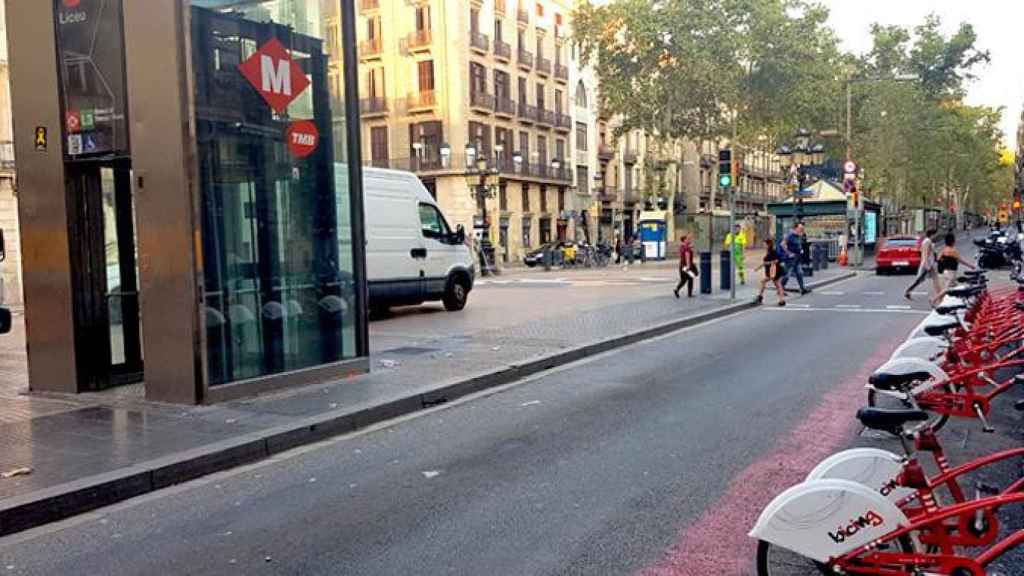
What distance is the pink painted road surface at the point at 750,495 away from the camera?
4.14 meters

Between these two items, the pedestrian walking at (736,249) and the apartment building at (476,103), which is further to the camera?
the apartment building at (476,103)

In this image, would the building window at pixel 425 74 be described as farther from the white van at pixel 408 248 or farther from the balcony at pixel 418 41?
the white van at pixel 408 248

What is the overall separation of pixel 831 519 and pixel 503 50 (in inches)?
2096

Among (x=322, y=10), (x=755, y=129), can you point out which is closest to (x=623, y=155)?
(x=755, y=129)

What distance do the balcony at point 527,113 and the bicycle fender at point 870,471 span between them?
5355cm

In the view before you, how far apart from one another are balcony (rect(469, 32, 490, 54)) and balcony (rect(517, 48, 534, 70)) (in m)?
4.39

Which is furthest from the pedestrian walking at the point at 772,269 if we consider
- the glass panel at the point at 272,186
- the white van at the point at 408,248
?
the glass panel at the point at 272,186

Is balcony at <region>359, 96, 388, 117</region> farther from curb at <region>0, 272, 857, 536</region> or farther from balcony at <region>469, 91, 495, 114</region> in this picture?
curb at <region>0, 272, 857, 536</region>

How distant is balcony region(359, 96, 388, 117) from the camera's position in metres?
52.6

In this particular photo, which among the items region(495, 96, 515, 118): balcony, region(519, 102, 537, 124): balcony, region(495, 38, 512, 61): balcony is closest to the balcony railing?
region(495, 96, 515, 118): balcony

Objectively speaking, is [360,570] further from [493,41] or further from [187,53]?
[493,41]

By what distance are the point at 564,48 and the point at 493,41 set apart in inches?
399

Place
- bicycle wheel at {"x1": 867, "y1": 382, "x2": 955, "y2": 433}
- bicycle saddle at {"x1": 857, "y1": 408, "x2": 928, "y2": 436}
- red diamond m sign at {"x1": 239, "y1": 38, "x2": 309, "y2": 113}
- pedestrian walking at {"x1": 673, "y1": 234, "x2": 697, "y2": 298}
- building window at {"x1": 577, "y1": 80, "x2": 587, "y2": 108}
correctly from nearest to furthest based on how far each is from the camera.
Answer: bicycle saddle at {"x1": 857, "y1": 408, "x2": 928, "y2": 436} < bicycle wheel at {"x1": 867, "y1": 382, "x2": 955, "y2": 433} < red diamond m sign at {"x1": 239, "y1": 38, "x2": 309, "y2": 113} < pedestrian walking at {"x1": 673, "y1": 234, "x2": 697, "y2": 298} < building window at {"x1": 577, "y1": 80, "x2": 587, "y2": 108}

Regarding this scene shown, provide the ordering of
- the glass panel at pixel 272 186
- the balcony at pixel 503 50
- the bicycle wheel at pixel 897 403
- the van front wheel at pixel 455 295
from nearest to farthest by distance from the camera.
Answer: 1. the bicycle wheel at pixel 897 403
2. the glass panel at pixel 272 186
3. the van front wheel at pixel 455 295
4. the balcony at pixel 503 50
